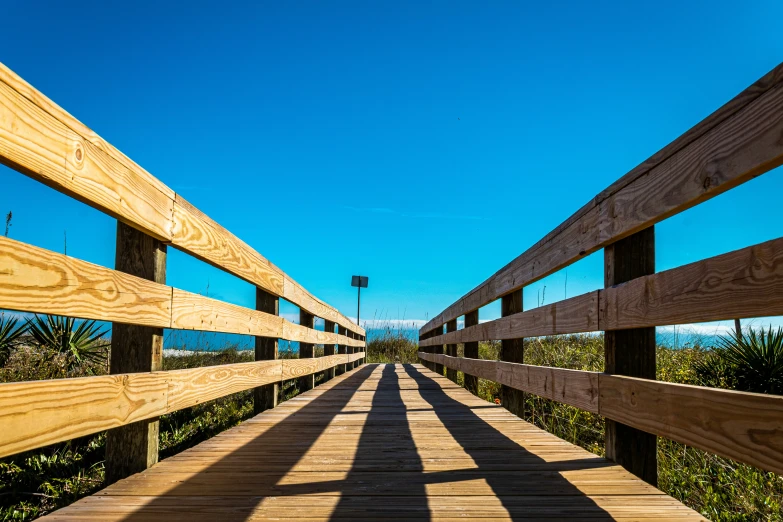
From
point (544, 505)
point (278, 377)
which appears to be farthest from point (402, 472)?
point (278, 377)

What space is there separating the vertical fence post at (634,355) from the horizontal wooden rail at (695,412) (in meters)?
0.10

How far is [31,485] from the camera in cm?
401

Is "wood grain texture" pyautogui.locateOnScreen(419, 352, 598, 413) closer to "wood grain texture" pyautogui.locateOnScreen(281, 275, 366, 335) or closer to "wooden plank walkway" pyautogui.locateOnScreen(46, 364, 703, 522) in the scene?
"wooden plank walkway" pyautogui.locateOnScreen(46, 364, 703, 522)

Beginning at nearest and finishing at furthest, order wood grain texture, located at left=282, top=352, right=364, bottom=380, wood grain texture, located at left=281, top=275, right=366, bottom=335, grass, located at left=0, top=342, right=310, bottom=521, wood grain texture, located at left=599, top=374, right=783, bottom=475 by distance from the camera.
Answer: wood grain texture, located at left=599, top=374, right=783, bottom=475 → grass, located at left=0, top=342, right=310, bottom=521 → wood grain texture, located at left=282, top=352, right=364, bottom=380 → wood grain texture, located at left=281, top=275, right=366, bottom=335

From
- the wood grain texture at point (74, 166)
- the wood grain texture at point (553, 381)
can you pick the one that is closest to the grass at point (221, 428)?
the wood grain texture at point (553, 381)

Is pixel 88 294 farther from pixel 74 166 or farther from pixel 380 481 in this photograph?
pixel 380 481

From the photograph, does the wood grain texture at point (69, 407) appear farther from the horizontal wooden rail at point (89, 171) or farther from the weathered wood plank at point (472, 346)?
the weathered wood plank at point (472, 346)

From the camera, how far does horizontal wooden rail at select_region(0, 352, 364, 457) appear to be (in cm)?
158

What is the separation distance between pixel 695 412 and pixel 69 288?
82.2 inches

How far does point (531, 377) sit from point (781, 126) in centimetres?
249

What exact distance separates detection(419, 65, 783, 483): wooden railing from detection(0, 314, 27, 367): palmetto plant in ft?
21.4

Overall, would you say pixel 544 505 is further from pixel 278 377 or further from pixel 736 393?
pixel 278 377

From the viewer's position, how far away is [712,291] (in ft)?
5.86

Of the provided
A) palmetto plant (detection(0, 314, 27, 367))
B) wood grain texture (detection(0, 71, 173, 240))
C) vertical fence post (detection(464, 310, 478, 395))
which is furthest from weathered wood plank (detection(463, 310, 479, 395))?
palmetto plant (detection(0, 314, 27, 367))
